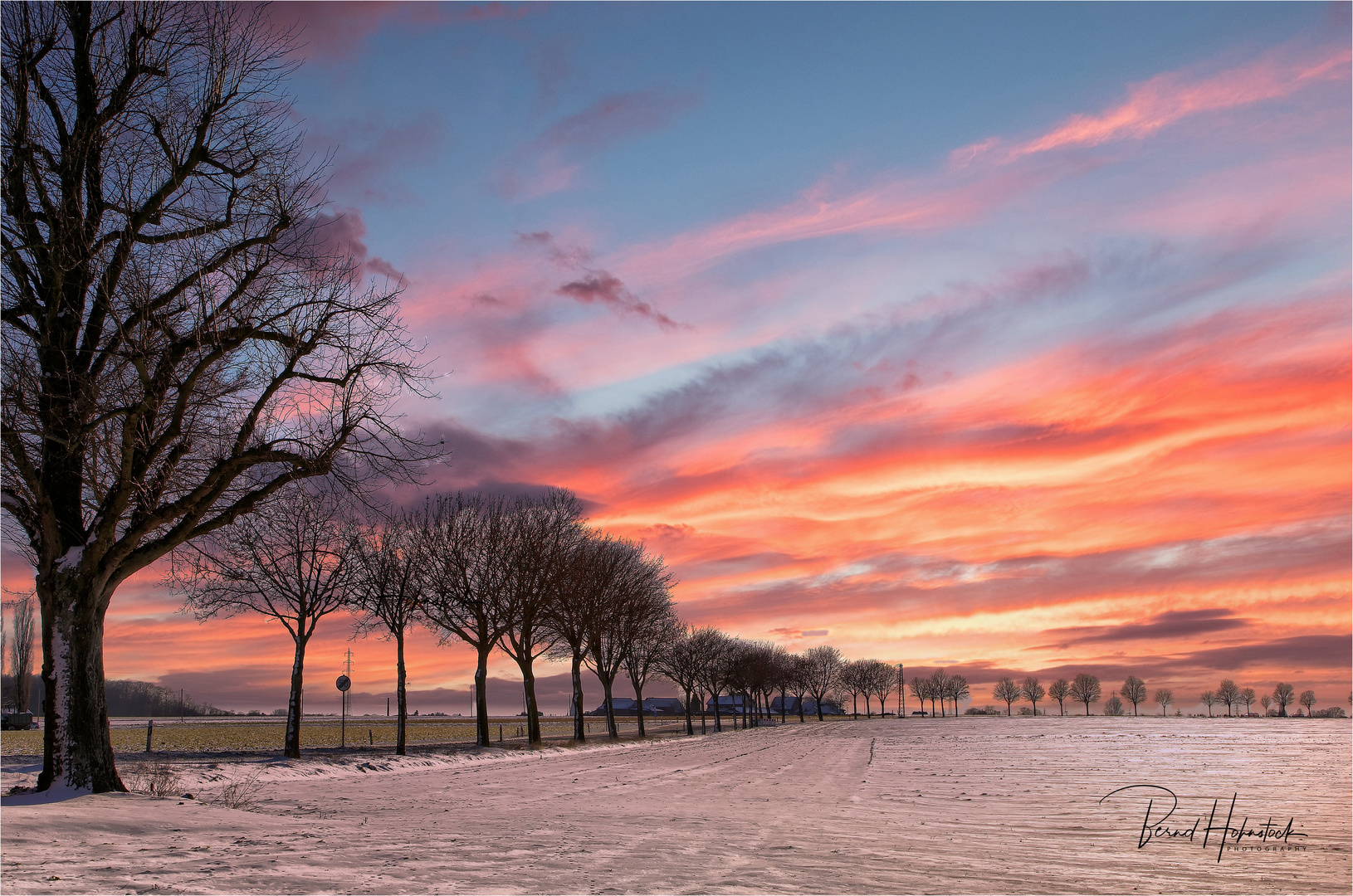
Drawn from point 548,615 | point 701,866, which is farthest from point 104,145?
point 548,615

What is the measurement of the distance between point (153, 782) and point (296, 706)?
15.4 metres

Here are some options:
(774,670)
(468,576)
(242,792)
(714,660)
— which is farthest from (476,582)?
(774,670)

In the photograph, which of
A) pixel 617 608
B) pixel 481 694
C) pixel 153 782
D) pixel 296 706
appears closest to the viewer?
pixel 153 782

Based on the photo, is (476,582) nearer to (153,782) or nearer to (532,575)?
(532,575)

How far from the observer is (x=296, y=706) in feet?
97.8

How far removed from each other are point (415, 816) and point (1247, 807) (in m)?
19.2

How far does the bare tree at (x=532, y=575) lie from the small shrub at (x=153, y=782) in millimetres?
25377

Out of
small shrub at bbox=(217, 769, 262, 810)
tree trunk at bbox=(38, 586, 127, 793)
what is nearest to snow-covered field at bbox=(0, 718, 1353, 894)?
small shrub at bbox=(217, 769, 262, 810)

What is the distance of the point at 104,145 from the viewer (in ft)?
51.2

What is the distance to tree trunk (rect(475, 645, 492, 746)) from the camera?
41.1m

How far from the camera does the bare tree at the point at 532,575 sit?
4478cm

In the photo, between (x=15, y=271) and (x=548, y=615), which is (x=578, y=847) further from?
(x=548, y=615)

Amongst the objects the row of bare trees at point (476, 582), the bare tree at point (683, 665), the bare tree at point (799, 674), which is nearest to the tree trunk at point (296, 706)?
the row of bare trees at point (476, 582)

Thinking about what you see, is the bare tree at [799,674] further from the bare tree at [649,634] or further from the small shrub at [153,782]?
the small shrub at [153,782]
